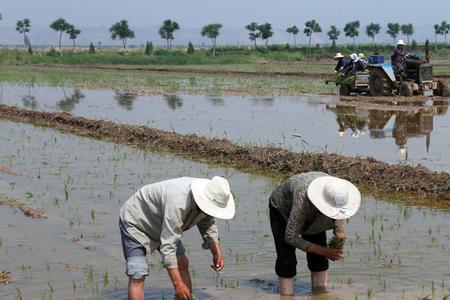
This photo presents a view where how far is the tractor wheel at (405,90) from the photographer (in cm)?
2009

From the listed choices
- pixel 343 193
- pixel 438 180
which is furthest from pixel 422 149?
pixel 343 193

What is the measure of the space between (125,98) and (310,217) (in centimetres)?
1849

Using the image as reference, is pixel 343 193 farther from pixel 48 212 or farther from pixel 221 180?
pixel 48 212

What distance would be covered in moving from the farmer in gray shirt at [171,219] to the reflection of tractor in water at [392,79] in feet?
53.6

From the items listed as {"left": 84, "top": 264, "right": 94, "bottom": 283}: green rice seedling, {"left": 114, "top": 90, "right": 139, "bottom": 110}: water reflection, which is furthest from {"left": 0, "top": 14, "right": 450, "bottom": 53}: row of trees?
{"left": 84, "top": 264, "right": 94, "bottom": 283}: green rice seedling

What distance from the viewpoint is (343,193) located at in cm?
437

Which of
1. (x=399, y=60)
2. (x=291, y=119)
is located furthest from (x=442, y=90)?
(x=291, y=119)

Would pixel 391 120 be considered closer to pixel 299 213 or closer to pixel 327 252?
pixel 327 252

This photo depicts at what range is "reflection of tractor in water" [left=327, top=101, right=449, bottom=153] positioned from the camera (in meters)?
13.3

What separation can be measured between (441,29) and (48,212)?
326 feet

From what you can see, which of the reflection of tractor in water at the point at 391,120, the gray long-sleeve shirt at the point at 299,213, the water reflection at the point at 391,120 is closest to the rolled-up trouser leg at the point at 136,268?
the gray long-sleeve shirt at the point at 299,213

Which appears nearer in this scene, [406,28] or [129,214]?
[129,214]

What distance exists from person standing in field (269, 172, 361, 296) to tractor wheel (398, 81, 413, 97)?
1570 centimetres

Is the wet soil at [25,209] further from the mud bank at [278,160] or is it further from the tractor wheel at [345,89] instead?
the tractor wheel at [345,89]
